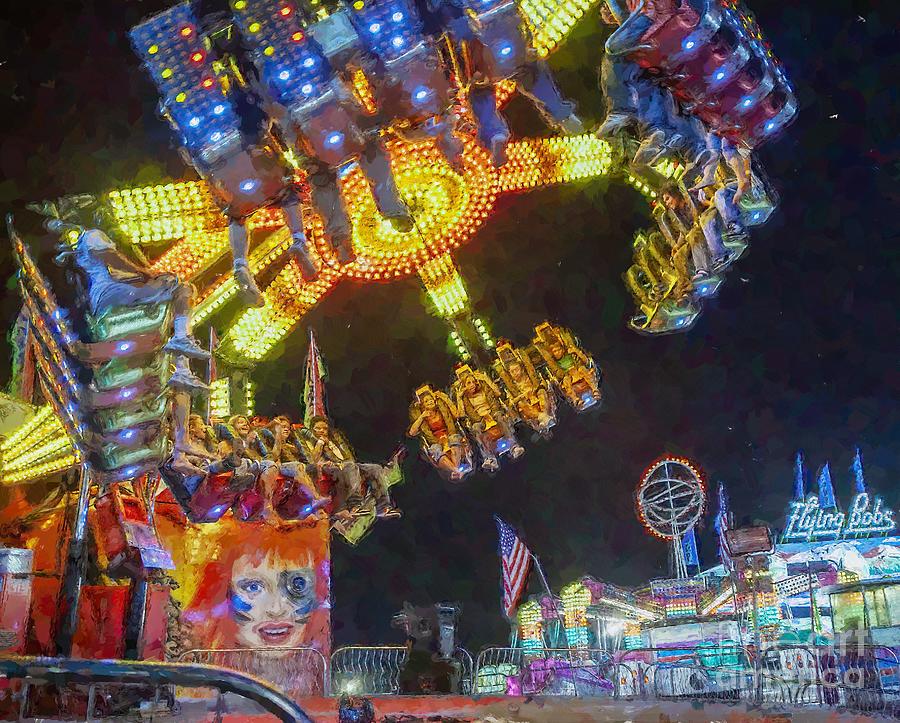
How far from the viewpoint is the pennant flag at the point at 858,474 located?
31.0 metres

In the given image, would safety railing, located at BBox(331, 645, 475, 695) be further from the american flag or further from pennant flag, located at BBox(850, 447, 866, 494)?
pennant flag, located at BBox(850, 447, 866, 494)

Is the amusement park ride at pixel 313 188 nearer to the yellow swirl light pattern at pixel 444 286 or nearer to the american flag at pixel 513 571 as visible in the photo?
the yellow swirl light pattern at pixel 444 286

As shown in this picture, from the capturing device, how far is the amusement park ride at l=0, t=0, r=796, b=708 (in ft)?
21.3

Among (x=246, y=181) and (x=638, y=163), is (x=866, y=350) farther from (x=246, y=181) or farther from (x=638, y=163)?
(x=246, y=181)

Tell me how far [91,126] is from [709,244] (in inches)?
283

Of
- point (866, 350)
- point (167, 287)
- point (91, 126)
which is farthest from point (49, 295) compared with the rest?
point (866, 350)

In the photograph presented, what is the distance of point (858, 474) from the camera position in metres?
31.4

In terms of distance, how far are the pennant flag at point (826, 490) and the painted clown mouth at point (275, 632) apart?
23.0 metres

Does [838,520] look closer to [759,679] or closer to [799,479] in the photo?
[799,479]

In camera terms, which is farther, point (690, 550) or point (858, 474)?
point (690, 550)

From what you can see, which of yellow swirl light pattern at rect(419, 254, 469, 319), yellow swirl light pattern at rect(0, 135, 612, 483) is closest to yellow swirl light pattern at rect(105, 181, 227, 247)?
yellow swirl light pattern at rect(0, 135, 612, 483)

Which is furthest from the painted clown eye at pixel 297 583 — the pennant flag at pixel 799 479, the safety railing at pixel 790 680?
Answer: the pennant flag at pixel 799 479

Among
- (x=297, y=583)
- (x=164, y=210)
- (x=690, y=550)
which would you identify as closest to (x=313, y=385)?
(x=297, y=583)

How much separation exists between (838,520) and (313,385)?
88.8 ft
